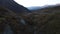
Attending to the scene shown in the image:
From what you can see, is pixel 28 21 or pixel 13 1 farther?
pixel 13 1

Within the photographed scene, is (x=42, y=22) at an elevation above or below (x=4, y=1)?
below

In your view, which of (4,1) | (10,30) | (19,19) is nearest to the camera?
(10,30)

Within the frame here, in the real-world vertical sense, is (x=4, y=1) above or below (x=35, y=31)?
above

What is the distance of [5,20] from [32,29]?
0.26 meters

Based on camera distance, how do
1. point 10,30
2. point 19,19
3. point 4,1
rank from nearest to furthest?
point 10,30 < point 19,19 < point 4,1

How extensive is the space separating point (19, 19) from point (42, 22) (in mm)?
217

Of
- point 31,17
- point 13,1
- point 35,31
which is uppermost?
point 13,1

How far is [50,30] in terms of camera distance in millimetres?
1146

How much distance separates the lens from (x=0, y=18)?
1.14 meters

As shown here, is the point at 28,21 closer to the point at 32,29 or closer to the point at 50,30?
the point at 32,29

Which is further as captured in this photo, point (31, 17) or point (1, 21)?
point (31, 17)

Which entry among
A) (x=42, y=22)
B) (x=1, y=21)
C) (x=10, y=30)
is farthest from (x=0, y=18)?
(x=42, y=22)

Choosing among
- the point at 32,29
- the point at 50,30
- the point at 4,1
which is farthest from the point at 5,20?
the point at 4,1

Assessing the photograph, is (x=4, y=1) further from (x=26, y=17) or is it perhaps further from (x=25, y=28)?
(x=25, y=28)
